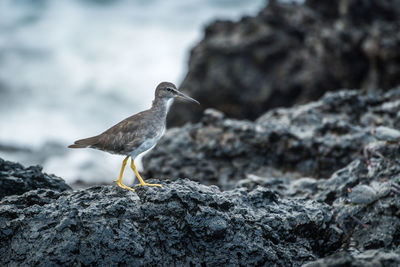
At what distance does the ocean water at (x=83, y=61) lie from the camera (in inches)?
712

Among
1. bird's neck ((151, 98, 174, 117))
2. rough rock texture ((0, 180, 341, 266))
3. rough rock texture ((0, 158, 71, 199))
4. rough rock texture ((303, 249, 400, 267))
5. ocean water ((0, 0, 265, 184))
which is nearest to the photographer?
rough rock texture ((303, 249, 400, 267))

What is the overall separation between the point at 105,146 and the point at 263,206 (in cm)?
192

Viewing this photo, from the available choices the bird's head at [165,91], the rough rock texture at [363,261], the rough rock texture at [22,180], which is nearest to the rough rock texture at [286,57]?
the bird's head at [165,91]

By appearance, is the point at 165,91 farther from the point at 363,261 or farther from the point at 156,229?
the point at 363,261

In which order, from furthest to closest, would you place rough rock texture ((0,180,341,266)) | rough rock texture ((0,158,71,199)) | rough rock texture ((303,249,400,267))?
rough rock texture ((0,158,71,199)) < rough rock texture ((0,180,341,266)) < rough rock texture ((303,249,400,267))

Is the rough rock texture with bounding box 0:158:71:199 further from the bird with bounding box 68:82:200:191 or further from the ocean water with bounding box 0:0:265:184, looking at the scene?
the ocean water with bounding box 0:0:265:184

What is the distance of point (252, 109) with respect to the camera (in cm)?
1187

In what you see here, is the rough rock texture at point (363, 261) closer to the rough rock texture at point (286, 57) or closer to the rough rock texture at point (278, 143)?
the rough rock texture at point (278, 143)

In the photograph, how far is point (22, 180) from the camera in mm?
4824

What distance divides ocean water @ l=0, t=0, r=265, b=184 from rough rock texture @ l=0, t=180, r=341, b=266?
412 inches

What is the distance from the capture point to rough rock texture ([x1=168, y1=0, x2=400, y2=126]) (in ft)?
36.1

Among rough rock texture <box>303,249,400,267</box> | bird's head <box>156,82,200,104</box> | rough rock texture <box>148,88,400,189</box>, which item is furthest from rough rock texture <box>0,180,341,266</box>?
rough rock texture <box>148,88,400,189</box>

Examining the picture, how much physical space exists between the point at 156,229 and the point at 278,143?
3.83 m

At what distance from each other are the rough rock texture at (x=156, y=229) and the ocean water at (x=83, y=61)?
34.3ft
